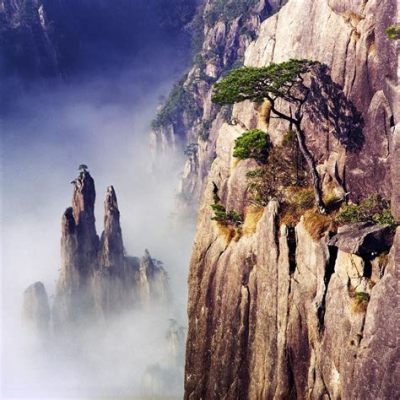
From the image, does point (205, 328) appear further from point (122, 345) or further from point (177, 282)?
point (177, 282)

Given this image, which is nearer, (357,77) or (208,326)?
(357,77)

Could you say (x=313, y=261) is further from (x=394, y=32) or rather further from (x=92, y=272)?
(x=92, y=272)

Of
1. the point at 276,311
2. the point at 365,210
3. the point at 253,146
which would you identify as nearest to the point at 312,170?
the point at 365,210

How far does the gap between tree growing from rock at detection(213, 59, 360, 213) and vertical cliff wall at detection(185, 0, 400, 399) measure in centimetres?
72

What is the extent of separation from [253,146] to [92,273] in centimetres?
11554

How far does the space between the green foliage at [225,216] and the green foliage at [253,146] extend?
3982 mm

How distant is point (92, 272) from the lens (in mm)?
159875

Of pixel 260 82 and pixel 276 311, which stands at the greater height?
pixel 260 82

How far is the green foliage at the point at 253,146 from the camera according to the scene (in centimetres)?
4938

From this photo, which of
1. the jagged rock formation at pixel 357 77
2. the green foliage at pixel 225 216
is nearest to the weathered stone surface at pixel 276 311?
the green foliage at pixel 225 216

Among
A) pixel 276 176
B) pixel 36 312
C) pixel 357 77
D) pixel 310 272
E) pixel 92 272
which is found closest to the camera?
pixel 310 272

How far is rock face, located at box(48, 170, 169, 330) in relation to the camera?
159m

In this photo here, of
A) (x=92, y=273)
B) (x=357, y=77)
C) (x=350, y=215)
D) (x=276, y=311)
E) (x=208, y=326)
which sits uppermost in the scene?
(x=92, y=273)

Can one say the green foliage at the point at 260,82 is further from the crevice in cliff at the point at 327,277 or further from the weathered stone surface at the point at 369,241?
the weathered stone surface at the point at 369,241
